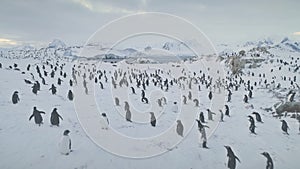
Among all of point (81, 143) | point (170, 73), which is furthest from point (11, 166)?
point (170, 73)

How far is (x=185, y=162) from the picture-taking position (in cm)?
1119

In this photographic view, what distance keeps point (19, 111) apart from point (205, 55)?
50.2m

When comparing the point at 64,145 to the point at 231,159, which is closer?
the point at 64,145

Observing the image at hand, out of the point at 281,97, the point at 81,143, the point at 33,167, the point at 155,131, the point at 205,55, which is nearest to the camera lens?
the point at 33,167

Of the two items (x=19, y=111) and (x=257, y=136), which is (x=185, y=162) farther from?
(x=19, y=111)

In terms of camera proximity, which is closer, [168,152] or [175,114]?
[168,152]

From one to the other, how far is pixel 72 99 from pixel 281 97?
16824mm

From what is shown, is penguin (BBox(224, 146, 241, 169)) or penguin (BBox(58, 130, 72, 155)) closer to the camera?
penguin (BBox(58, 130, 72, 155))

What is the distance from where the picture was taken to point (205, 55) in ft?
203

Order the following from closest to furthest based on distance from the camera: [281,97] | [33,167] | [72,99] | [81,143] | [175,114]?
[33,167] < [81,143] < [175,114] < [72,99] < [281,97]

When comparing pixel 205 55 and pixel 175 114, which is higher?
pixel 205 55

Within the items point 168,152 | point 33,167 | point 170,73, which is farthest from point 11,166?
point 170,73

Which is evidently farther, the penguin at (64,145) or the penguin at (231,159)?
the penguin at (231,159)

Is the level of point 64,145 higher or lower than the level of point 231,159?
higher
